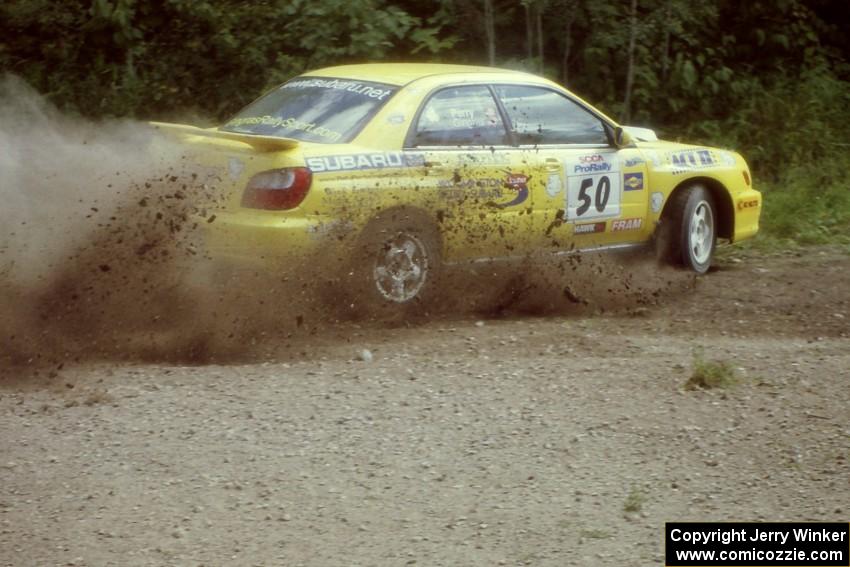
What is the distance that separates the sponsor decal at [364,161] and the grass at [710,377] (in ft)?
7.81

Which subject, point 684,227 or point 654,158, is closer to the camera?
point 654,158

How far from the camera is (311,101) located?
28.5 feet

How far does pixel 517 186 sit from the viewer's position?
343 inches

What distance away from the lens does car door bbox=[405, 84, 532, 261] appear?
841 centimetres

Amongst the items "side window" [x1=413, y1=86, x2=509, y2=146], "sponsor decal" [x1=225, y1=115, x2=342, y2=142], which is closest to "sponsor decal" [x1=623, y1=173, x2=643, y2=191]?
"side window" [x1=413, y1=86, x2=509, y2=146]

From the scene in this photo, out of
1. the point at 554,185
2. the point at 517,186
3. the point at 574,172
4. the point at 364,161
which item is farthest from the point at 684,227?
the point at 364,161

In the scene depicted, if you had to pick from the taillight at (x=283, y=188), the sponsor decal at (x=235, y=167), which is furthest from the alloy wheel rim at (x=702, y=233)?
the sponsor decal at (x=235, y=167)

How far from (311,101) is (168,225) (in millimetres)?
1374

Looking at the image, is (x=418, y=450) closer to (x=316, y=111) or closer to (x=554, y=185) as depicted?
(x=316, y=111)

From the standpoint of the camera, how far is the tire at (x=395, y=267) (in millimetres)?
8102

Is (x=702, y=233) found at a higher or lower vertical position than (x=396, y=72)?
lower

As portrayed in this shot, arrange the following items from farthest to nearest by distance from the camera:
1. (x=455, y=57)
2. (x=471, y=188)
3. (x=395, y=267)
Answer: (x=455, y=57) → (x=471, y=188) → (x=395, y=267)

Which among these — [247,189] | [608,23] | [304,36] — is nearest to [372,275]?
[247,189]

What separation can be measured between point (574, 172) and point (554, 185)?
239mm
